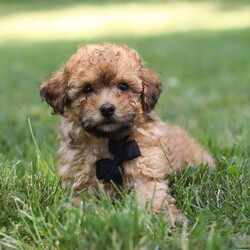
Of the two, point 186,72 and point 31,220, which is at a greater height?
point 31,220

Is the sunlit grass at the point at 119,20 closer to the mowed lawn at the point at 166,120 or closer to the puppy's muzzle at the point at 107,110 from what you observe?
the mowed lawn at the point at 166,120

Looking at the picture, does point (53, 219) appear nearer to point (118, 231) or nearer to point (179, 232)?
point (118, 231)

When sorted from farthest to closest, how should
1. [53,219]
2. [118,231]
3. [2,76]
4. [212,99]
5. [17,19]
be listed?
[17,19]
[2,76]
[212,99]
[53,219]
[118,231]

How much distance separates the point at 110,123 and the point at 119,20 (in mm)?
21660

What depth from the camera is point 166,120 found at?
7.90 metres

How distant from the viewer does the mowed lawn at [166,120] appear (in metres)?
3.40

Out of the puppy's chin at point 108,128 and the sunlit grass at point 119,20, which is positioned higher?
the puppy's chin at point 108,128

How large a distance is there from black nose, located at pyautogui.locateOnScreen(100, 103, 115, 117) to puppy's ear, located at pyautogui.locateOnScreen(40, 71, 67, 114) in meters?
0.50

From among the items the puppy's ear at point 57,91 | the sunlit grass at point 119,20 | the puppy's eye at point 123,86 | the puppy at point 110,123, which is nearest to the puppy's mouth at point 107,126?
the puppy at point 110,123

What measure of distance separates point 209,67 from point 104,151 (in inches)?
313

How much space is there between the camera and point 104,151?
4.61 m

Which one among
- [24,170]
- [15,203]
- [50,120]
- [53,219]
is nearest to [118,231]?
[53,219]

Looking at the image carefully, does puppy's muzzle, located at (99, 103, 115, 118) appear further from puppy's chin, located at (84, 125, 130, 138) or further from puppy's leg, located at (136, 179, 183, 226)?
puppy's leg, located at (136, 179, 183, 226)

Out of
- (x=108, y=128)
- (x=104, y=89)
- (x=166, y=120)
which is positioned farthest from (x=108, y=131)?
(x=166, y=120)
